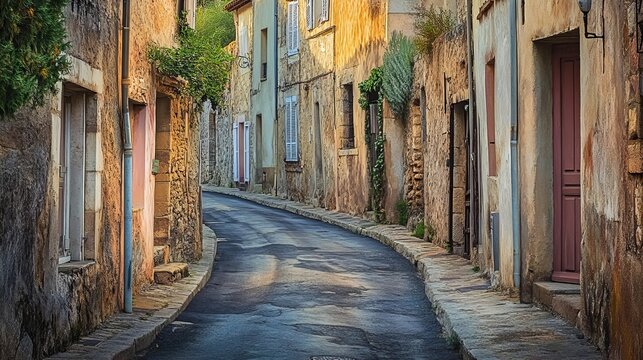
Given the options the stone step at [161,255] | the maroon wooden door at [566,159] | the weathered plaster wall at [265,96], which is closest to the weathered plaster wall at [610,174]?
the maroon wooden door at [566,159]

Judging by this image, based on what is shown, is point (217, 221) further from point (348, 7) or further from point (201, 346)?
point (201, 346)

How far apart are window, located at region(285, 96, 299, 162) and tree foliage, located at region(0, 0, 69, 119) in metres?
25.4


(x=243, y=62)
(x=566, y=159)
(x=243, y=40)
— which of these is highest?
(x=243, y=40)

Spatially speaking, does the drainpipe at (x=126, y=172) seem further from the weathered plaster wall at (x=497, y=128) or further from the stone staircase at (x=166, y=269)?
the weathered plaster wall at (x=497, y=128)

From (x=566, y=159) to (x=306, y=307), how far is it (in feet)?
10.0

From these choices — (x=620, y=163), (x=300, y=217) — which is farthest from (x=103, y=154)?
(x=300, y=217)

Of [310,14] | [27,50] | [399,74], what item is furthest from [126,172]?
[310,14]

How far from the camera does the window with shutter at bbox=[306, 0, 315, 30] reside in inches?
1188

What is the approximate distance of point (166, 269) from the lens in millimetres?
14117

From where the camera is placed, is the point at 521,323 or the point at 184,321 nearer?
the point at 521,323

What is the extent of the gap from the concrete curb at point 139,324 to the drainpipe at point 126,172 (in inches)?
12.2

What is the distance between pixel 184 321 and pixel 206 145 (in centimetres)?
3336

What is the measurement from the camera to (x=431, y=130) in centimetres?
1923

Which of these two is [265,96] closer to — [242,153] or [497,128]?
[242,153]
